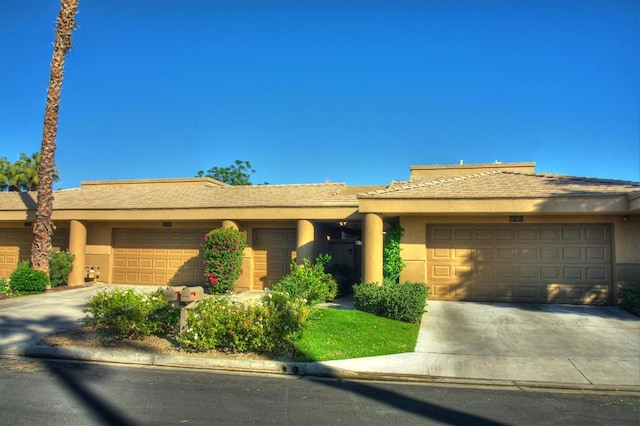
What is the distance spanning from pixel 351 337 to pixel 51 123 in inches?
583

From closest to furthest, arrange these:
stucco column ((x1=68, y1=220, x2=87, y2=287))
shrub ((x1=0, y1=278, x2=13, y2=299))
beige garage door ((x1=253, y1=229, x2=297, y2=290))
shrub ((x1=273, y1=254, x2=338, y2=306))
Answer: shrub ((x1=273, y1=254, x2=338, y2=306)), shrub ((x1=0, y1=278, x2=13, y2=299)), beige garage door ((x1=253, y1=229, x2=297, y2=290)), stucco column ((x1=68, y1=220, x2=87, y2=287))

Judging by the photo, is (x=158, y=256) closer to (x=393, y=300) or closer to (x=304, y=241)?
(x=304, y=241)

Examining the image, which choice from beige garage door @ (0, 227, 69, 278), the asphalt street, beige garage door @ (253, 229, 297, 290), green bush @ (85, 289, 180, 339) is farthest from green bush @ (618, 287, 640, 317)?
beige garage door @ (0, 227, 69, 278)

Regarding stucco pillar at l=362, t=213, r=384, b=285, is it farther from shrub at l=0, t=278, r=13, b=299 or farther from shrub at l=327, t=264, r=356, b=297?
shrub at l=0, t=278, r=13, b=299

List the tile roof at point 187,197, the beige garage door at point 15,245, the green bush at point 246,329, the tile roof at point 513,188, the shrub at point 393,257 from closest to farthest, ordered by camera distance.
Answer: the green bush at point 246,329 < the tile roof at point 513,188 < the shrub at point 393,257 < the tile roof at point 187,197 < the beige garage door at point 15,245

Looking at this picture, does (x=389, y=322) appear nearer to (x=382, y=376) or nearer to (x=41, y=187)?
(x=382, y=376)

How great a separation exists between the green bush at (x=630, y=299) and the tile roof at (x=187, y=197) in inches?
327

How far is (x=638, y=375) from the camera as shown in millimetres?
7508

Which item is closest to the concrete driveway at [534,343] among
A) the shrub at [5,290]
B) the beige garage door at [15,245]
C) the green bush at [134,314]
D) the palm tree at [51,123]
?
the green bush at [134,314]

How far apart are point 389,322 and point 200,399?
5834 millimetres

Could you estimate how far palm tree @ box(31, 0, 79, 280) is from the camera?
17.3m

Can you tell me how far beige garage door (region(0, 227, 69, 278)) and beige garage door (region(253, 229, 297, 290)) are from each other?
30.1 feet

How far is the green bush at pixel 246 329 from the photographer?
8.38m

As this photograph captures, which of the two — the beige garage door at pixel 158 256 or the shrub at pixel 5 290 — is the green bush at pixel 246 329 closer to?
the beige garage door at pixel 158 256
